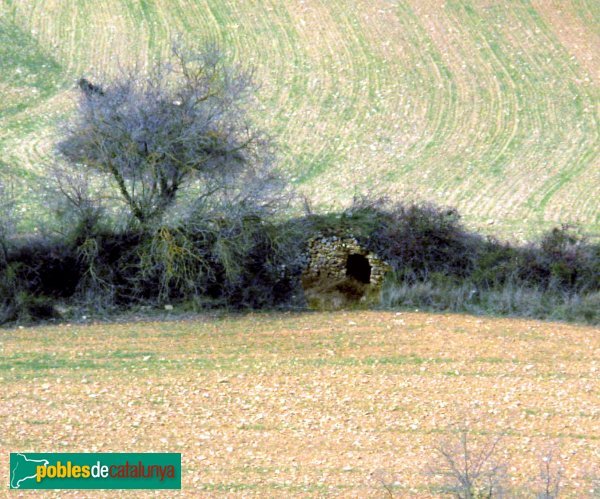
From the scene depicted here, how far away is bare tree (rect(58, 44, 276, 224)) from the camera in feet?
59.8

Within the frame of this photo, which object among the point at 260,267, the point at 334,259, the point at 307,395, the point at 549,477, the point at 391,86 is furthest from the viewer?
the point at 391,86

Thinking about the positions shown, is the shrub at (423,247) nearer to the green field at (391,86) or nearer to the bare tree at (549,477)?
the green field at (391,86)

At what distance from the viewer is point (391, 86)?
3145 centimetres

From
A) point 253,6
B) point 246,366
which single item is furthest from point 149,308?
point 253,6

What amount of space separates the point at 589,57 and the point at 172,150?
20.1 metres

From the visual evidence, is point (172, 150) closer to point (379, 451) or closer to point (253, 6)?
point (379, 451)

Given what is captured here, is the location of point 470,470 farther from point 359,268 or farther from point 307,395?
point 359,268

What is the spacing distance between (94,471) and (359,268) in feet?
35.2

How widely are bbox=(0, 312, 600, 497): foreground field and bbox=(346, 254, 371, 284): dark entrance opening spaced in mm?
1704

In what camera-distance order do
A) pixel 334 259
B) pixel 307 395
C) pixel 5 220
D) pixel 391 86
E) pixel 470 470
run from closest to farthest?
pixel 470 470 < pixel 307 395 < pixel 5 220 < pixel 334 259 < pixel 391 86

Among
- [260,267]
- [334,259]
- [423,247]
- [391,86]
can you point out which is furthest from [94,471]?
[391,86]

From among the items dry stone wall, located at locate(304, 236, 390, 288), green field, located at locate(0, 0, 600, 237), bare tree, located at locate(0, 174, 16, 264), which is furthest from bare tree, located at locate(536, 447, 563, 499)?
bare tree, located at locate(0, 174, 16, 264)

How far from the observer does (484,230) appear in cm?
2211

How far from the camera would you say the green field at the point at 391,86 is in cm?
2623
